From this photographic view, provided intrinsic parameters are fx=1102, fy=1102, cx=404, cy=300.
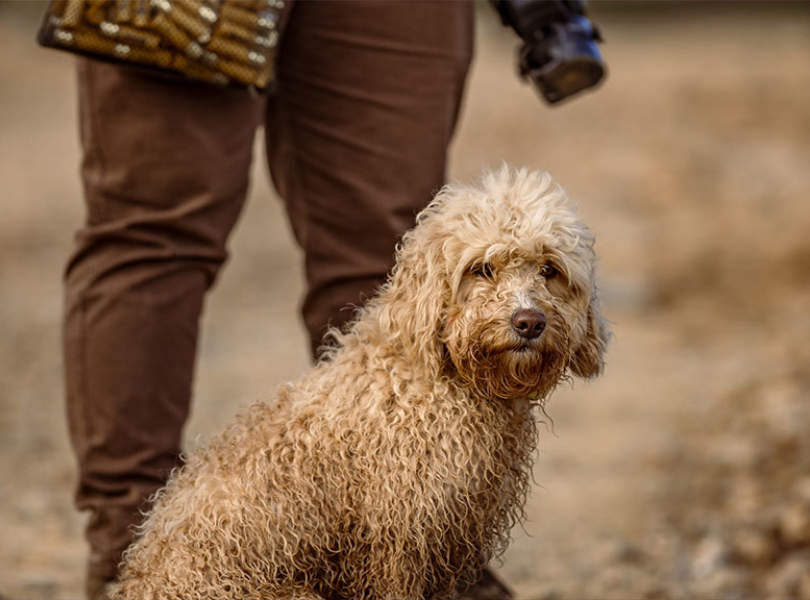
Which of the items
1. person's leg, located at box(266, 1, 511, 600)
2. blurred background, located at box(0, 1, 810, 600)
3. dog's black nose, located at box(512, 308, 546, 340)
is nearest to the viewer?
dog's black nose, located at box(512, 308, 546, 340)

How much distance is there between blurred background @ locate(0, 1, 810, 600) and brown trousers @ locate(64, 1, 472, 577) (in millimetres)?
292

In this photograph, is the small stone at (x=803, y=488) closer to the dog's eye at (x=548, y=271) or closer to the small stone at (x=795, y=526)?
the small stone at (x=795, y=526)

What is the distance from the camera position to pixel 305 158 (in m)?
3.13

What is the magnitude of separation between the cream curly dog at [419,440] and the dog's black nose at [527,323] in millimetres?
11

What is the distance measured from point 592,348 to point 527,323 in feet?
0.87

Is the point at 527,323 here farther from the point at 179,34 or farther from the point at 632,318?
the point at 632,318

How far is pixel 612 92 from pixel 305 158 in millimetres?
12566

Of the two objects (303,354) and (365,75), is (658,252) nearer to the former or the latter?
(303,354)

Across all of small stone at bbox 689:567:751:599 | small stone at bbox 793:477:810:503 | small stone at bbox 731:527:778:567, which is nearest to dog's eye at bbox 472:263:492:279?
small stone at bbox 689:567:751:599

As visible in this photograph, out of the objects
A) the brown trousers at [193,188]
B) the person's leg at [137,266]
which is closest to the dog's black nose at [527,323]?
the brown trousers at [193,188]

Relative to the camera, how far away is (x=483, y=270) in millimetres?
2400

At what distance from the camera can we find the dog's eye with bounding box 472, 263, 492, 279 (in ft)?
7.86

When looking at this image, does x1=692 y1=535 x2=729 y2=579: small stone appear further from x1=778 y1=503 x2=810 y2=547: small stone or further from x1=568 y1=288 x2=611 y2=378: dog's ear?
x1=568 y1=288 x2=611 y2=378: dog's ear

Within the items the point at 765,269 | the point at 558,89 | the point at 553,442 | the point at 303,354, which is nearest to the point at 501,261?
the point at 558,89
